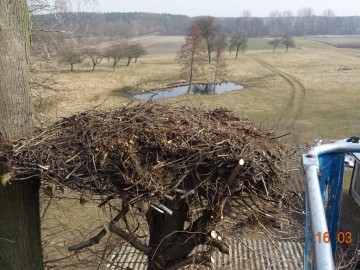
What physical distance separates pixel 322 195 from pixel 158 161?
143 cm

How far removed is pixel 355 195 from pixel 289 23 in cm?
12703

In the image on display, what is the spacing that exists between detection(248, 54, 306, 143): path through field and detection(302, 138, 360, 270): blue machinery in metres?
12.0

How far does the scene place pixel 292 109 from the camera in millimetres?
24562

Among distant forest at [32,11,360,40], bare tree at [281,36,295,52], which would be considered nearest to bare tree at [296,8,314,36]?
distant forest at [32,11,360,40]

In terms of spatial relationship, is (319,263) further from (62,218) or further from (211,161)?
(62,218)

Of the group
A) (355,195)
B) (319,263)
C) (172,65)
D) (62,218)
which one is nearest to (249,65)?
(172,65)

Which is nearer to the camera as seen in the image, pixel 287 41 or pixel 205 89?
pixel 205 89

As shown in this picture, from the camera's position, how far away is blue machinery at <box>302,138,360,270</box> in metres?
1.30

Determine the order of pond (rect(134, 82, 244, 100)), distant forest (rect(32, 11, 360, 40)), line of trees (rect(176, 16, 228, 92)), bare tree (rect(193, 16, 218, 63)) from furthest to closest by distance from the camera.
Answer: distant forest (rect(32, 11, 360, 40))
bare tree (rect(193, 16, 218, 63))
line of trees (rect(176, 16, 228, 92))
pond (rect(134, 82, 244, 100))

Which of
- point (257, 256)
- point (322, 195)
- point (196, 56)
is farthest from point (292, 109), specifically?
point (322, 195)

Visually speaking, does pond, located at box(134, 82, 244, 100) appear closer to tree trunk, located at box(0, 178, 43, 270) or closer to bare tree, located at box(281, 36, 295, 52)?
tree trunk, located at box(0, 178, 43, 270)

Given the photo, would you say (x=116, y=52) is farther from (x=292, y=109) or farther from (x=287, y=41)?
(x=287, y=41)

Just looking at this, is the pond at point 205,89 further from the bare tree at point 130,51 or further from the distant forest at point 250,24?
the distant forest at point 250,24

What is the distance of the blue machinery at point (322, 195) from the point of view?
1301 millimetres
